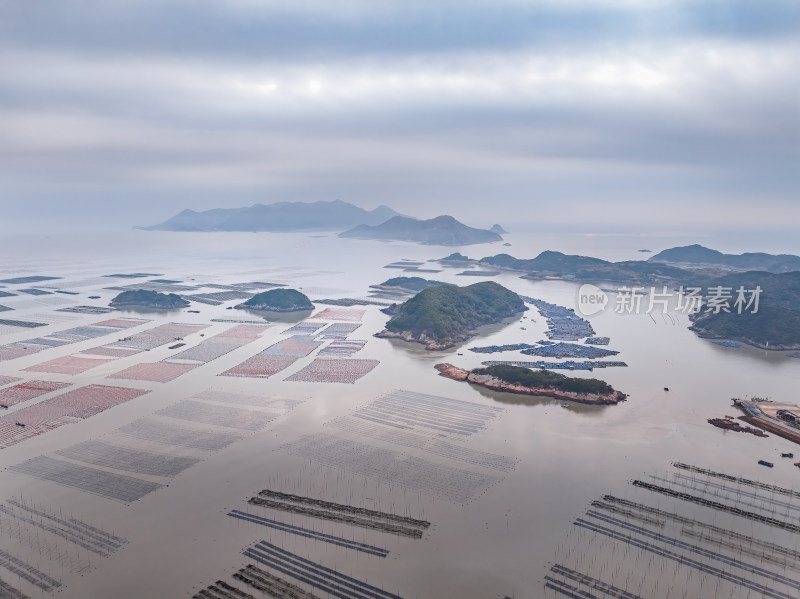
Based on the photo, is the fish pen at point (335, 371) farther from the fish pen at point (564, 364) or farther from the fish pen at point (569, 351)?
the fish pen at point (569, 351)

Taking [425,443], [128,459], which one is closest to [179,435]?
[128,459]

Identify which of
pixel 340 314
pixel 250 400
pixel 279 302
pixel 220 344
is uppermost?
pixel 279 302

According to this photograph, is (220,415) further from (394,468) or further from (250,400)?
(394,468)

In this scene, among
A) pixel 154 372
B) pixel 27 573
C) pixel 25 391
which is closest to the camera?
pixel 27 573

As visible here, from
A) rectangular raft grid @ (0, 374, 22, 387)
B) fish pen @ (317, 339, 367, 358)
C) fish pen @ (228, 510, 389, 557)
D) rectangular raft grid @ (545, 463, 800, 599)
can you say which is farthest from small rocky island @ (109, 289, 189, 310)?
rectangular raft grid @ (545, 463, 800, 599)

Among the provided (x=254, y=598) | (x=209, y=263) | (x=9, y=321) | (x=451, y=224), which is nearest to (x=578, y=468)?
(x=254, y=598)

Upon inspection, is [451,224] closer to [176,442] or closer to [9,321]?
[9,321]

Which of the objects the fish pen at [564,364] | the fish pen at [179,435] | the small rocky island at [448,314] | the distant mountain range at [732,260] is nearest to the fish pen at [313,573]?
the fish pen at [179,435]
